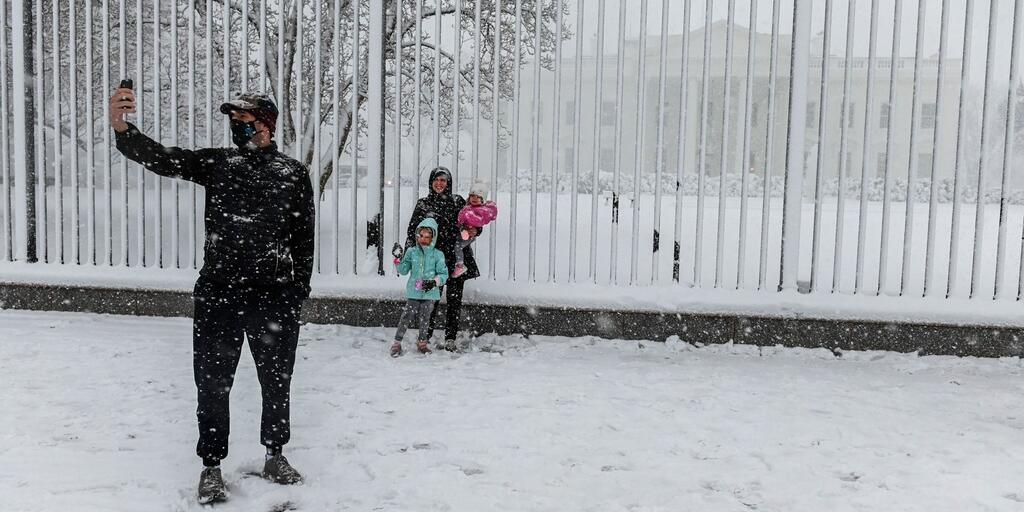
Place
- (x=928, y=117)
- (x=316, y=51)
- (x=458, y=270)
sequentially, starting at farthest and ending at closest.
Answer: (x=928, y=117), (x=316, y=51), (x=458, y=270)

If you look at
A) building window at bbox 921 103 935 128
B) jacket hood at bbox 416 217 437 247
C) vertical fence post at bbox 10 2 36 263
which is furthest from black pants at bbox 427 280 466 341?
building window at bbox 921 103 935 128

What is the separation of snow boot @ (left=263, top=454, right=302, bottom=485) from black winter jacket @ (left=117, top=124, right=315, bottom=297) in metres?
0.85

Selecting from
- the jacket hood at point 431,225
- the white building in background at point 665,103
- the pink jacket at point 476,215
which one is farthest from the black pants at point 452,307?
the white building in background at point 665,103

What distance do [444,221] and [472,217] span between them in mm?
248

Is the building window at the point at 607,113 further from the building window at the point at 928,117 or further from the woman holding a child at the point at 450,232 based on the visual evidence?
the building window at the point at 928,117

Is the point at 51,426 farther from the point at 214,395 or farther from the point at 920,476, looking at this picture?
the point at 920,476

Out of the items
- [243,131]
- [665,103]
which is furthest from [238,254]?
[665,103]

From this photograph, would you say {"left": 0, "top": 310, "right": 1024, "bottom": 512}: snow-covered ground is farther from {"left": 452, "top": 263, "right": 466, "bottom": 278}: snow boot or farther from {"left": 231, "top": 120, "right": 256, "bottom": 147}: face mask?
{"left": 231, "top": 120, "right": 256, "bottom": 147}: face mask

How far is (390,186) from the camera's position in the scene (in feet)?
25.5

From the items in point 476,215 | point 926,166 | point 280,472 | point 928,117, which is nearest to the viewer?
point 280,472

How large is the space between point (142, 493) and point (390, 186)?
455 cm

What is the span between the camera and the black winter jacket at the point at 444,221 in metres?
6.96

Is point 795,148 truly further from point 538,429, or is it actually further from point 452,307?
point 538,429

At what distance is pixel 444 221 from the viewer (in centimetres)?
698
